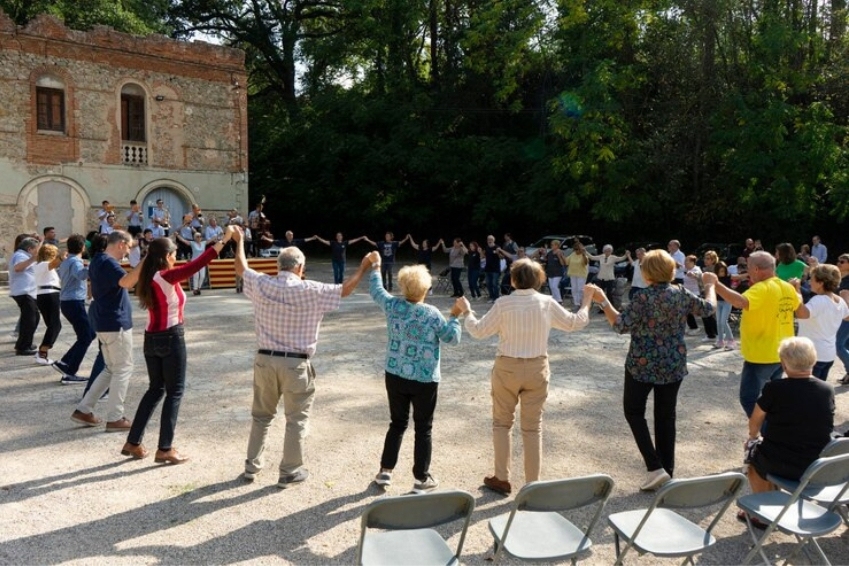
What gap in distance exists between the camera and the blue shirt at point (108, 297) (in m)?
6.26

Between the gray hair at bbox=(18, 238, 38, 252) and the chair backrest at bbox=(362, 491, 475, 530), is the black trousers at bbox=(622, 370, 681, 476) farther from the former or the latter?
the gray hair at bbox=(18, 238, 38, 252)

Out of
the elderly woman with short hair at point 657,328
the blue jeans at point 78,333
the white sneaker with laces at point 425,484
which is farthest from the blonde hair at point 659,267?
the blue jeans at point 78,333

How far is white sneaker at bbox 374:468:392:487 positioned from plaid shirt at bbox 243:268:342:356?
1058 millimetres

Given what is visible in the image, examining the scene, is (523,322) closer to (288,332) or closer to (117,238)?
(288,332)

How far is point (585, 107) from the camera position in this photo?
23.0m

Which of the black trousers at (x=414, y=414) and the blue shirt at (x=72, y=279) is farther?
the blue shirt at (x=72, y=279)

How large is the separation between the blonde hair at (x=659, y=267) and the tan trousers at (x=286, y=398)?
253 centimetres

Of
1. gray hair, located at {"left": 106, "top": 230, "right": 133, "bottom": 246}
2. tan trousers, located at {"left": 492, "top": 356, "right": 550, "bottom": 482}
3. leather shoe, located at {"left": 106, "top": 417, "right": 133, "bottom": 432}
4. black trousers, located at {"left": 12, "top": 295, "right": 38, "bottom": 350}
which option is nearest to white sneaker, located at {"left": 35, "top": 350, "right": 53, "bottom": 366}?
black trousers, located at {"left": 12, "top": 295, "right": 38, "bottom": 350}

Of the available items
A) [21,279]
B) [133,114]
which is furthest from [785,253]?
[133,114]

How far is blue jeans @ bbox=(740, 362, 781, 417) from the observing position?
586 centimetres

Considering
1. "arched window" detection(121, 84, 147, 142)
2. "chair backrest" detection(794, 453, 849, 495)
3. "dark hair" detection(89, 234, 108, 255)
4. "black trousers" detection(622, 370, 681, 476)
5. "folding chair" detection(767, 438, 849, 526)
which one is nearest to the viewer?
"chair backrest" detection(794, 453, 849, 495)

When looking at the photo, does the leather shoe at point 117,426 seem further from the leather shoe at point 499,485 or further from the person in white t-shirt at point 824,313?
the person in white t-shirt at point 824,313

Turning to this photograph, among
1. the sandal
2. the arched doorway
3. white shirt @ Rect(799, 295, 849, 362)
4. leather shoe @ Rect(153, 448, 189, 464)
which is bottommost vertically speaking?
the sandal

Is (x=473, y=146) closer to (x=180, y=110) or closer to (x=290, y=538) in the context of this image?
(x=180, y=110)
